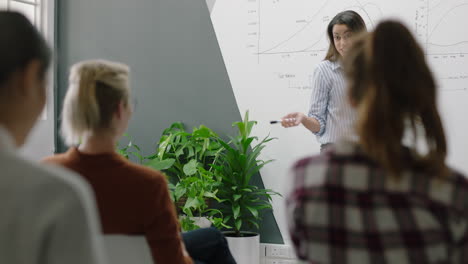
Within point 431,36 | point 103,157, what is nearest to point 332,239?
point 103,157

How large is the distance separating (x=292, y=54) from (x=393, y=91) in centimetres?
269

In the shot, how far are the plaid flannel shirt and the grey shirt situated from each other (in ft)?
1.77

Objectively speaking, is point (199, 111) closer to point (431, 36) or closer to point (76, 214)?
point (431, 36)

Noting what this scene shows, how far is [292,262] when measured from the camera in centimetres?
390

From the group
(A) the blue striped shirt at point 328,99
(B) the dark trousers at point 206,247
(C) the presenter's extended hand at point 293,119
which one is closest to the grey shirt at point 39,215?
(B) the dark trousers at point 206,247

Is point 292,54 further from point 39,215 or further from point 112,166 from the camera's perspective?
point 39,215

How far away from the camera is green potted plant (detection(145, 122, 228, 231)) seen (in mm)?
3729

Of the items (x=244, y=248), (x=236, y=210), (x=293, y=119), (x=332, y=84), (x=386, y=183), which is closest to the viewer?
(x=386, y=183)

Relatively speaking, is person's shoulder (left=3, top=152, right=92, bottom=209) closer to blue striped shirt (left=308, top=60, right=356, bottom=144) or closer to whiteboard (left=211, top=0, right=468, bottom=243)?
blue striped shirt (left=308, top=60, right=356, bottom=144)

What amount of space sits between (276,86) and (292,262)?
3.89ft

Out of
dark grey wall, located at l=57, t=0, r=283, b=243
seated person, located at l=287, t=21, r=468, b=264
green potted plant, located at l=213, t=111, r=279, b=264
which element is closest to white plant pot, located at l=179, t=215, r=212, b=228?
green potted plant, located at l=213, t=111, r=279, b=264

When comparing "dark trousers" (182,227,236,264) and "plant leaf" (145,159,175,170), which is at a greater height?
"plant leaf" (145,159,175,170)

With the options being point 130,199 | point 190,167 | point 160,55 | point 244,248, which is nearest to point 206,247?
point 130,199

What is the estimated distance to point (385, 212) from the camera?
1.18 metres
